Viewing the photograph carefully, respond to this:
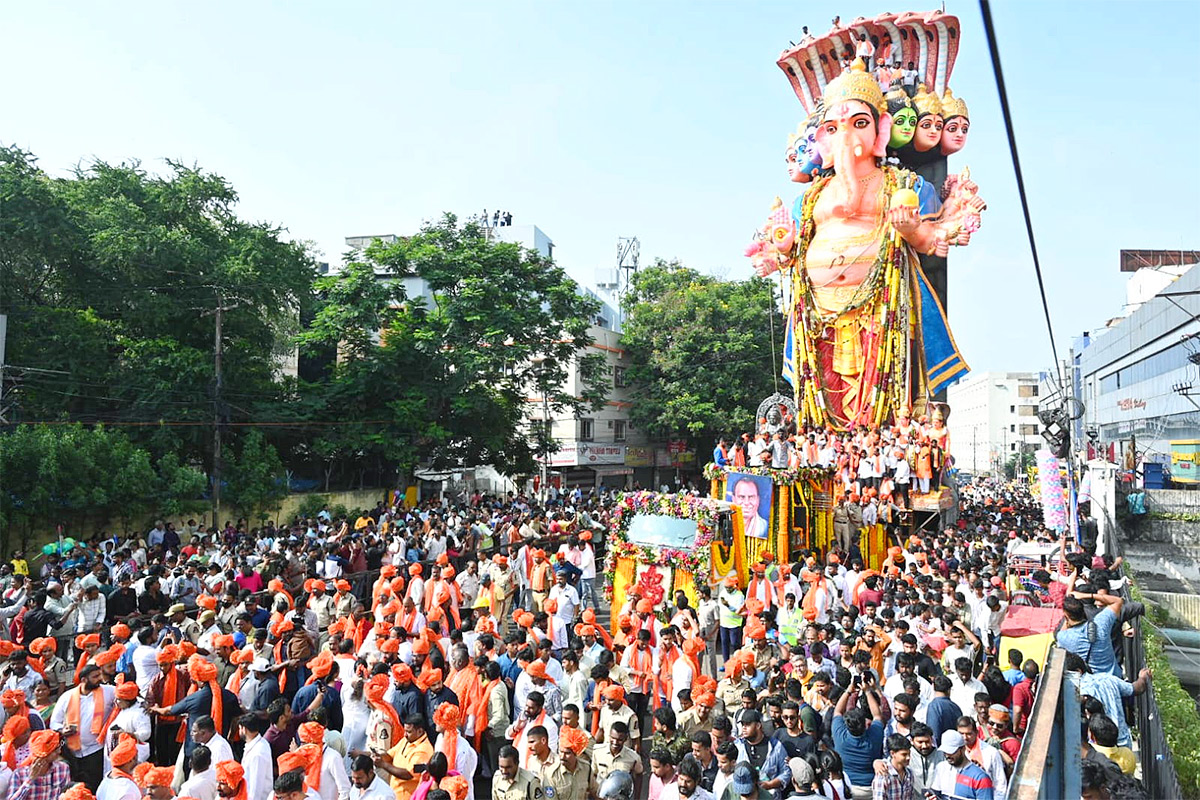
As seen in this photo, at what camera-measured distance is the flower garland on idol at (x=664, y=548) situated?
40.4ft

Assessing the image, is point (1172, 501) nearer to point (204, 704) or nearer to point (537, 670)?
point (537, 670)

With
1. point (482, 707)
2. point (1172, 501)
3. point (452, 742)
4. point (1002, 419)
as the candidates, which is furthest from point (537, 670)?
point (1002, 419)

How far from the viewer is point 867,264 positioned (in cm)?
2028

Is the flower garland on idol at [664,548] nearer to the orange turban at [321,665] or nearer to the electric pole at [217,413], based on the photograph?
the orange turban at [321,665]

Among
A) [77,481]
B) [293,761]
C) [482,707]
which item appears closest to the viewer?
[293,761]

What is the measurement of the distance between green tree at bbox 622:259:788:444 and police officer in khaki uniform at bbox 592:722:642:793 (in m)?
26.9

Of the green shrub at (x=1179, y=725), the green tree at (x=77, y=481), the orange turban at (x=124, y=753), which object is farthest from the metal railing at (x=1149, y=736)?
the green tree at (x=77, y=481)

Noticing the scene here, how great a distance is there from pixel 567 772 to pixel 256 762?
6.17ft

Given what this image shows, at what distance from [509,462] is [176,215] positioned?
11.4m

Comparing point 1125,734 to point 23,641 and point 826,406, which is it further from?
point 826,406

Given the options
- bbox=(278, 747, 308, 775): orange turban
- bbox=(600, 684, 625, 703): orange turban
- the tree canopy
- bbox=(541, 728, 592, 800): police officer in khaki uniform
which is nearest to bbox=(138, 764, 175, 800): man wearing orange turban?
bbox=(278, 747, 308, 775): orange turban

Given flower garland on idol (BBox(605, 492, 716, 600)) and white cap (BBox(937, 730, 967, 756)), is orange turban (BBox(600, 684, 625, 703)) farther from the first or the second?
flower garland on idol (BBox(605, 492, 716, 600))

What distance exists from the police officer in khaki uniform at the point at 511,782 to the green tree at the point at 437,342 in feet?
62.8

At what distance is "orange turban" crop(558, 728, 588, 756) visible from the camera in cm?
548
